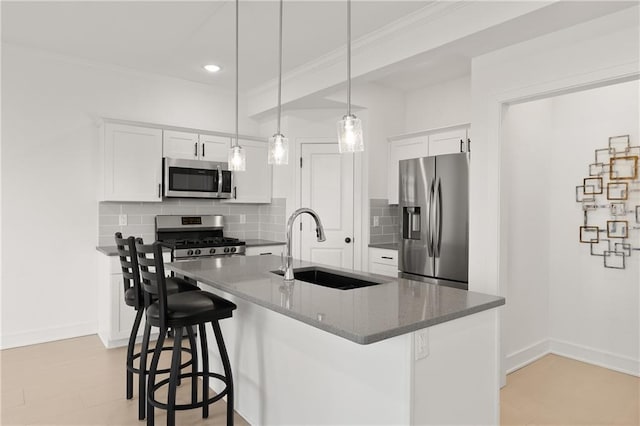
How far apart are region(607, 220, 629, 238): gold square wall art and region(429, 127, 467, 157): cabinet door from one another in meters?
1.38

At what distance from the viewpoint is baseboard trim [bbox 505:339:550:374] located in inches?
134

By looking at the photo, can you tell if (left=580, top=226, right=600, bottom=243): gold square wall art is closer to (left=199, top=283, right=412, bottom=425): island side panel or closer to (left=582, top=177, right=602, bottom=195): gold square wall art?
(left=582, top=177, right=602, bottom=195): gold square wall art

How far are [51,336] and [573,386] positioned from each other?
455cm

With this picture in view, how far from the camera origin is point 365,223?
15.6 feet

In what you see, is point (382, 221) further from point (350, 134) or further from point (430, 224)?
point (350, 134)

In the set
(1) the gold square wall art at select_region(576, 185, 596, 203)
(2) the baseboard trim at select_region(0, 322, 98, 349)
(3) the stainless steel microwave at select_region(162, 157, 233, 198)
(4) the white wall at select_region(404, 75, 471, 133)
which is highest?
(4) the white wall at select_region(404, 75, 471, 133)

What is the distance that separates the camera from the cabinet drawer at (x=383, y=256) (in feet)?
14.2

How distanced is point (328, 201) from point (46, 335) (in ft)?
10.3

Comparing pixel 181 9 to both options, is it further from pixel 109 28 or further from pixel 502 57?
pixel 502 57

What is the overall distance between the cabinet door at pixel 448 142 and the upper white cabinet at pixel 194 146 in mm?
2263

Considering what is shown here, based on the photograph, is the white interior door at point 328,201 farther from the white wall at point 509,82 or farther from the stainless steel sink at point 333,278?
the stainless steel sink at point 333,278

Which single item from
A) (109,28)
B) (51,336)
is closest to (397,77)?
(109,28)

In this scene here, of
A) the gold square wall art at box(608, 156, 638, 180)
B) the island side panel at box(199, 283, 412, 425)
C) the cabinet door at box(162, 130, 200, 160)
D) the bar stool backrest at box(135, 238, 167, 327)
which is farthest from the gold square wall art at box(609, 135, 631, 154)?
the cabinet door at box(162, 130, 200, 160)

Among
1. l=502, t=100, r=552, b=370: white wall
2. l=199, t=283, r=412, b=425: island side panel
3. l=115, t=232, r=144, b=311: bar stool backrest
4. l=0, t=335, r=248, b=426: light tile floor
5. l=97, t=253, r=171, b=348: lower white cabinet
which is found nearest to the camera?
l=199, t=283, r=412, b=425: island side panel
